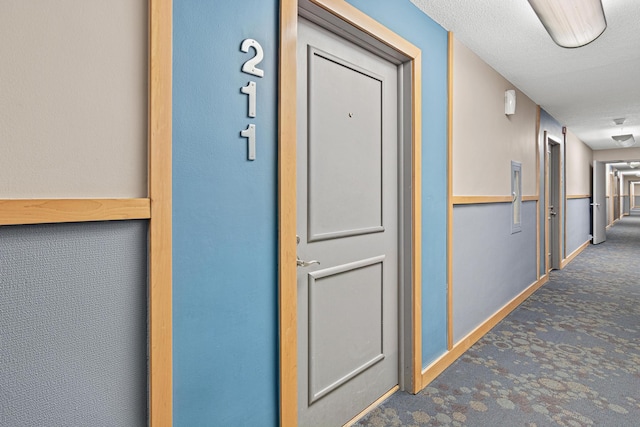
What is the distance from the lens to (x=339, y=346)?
181 centimetres

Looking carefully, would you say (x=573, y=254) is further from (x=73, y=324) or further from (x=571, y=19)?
(x=73, y=324)

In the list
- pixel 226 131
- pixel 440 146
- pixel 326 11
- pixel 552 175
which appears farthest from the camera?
pixel 552 175

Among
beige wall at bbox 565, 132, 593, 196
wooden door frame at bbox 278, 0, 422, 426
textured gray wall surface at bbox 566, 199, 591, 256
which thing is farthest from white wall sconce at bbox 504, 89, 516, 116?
textured gray wall surface at bbox 566, 199, 591, 256

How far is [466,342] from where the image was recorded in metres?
2.70

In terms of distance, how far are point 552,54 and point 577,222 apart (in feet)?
17.6

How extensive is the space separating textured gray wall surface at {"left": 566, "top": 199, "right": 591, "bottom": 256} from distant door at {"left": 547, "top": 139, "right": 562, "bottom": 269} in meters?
0.80

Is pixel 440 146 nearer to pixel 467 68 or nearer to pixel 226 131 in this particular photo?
pixel 467 68

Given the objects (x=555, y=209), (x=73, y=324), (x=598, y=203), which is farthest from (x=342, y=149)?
(x=598, y=203)

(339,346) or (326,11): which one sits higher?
(326,11)

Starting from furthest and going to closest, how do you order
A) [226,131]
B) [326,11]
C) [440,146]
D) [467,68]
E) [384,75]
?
[467,68] < [440,146] < [384,75] < [326,11] < [226,131]

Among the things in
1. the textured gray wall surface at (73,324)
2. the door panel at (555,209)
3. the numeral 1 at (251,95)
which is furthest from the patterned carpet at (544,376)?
the door panel at (555,209)

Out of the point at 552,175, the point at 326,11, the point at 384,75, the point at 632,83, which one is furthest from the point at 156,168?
the point at 552,175

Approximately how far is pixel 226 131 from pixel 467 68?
223cm

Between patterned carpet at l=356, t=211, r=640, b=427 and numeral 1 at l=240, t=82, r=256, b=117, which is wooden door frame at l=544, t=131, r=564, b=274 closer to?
patterned carpet at l=356, t=211, r=640, b=427
